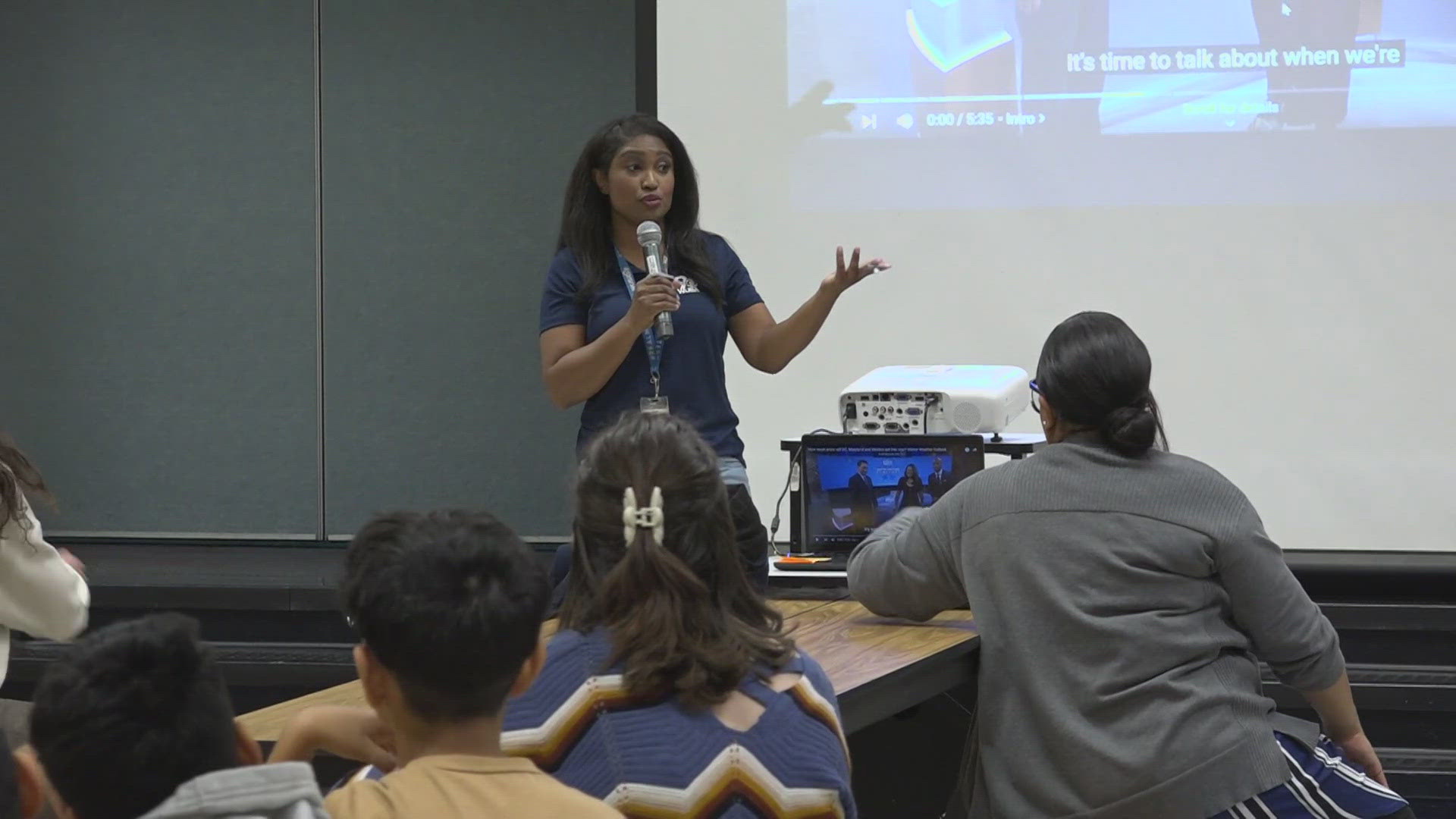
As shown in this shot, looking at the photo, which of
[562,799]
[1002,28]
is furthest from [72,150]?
[562,799]

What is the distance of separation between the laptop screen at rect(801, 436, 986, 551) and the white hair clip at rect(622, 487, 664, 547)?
1.17 meters

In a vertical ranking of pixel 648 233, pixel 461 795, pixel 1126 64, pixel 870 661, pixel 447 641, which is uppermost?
pixel 1126 64

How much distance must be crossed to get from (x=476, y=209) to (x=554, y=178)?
11.9 inches

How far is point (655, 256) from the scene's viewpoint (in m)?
2.46

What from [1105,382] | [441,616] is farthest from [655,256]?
[441,616]

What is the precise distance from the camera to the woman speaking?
2535 millimetres

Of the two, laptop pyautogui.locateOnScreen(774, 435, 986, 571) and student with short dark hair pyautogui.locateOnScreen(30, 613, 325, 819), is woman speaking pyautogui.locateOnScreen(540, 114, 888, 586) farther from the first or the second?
student with short dark hair pyautogui.locateOnScreen(30, 613, 325, 819)

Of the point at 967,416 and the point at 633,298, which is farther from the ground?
the point at 633,298

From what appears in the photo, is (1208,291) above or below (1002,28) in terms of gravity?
below

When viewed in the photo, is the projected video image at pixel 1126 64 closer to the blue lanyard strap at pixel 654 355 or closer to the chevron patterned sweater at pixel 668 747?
the blue lanyard strap at pixel 654 355

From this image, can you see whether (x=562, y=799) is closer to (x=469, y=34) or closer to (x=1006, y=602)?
(x=1006, y=602)

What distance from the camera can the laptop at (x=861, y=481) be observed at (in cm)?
251

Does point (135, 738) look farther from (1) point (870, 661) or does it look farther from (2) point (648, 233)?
(2) point (648, 233)

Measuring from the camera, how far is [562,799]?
1070 millimetres
